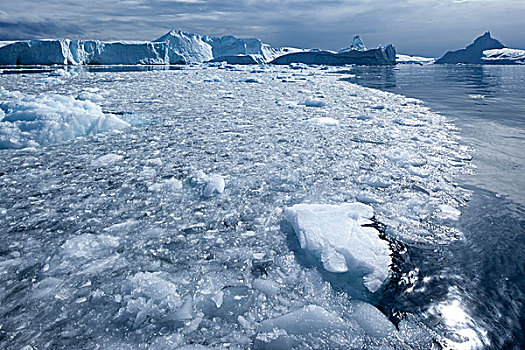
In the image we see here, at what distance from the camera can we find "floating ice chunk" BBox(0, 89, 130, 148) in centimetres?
374

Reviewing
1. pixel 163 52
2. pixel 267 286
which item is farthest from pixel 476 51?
pixel 267 286

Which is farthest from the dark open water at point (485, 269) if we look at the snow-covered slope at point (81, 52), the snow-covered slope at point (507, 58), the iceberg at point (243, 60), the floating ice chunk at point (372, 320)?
the snow-covered slope at point (507, 58)

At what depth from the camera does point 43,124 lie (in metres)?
3.96

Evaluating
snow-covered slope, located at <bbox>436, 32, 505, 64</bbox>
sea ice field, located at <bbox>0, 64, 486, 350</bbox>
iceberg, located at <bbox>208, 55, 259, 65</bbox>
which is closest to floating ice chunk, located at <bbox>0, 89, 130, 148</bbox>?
sea ice field, located at <bbox>0, 64, 486, 350</bbox>

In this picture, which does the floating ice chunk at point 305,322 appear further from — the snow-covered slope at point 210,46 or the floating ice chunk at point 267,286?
the snow-covered slope at point 210,46

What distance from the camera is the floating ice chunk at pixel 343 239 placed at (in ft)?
4.98

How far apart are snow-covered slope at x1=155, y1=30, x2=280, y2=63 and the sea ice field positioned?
78.9 m

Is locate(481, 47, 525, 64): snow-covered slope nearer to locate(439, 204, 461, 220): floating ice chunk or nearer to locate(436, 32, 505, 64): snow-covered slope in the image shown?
locate(436, 32, 505, 64): snow-covered slope

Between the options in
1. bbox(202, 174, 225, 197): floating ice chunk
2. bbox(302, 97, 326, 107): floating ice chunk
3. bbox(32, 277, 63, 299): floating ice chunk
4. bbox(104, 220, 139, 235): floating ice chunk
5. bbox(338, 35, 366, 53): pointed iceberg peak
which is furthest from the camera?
bbox(338, 35, 366, 53): pointed iceberg peak

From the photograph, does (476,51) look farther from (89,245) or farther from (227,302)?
(89,245)

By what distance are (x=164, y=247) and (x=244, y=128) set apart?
326cm

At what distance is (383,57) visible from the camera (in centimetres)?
6119

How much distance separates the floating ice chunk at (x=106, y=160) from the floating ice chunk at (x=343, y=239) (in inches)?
82.7

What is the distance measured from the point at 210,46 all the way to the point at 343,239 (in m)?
97.4
